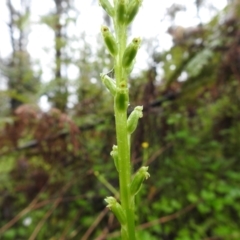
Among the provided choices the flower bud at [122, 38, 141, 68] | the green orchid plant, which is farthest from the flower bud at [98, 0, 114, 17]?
the flower bud at [122, 38, 141, 68]

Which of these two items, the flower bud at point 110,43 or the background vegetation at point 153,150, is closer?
the flower bud at point 110,43

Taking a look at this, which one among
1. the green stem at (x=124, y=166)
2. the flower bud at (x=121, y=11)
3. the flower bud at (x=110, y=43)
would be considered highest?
the flower bud at (x=121, y=11)

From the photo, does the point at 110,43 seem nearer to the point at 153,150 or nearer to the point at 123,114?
the point at 123,114

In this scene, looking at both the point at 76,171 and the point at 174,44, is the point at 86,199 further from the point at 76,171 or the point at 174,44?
the point at 174,44

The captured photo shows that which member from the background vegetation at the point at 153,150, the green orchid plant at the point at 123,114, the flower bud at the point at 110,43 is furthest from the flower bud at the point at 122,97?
the background vegetation at the point at 153,150

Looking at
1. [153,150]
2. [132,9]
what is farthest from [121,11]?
[153,150]

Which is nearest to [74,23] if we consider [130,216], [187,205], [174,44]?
[174,44]

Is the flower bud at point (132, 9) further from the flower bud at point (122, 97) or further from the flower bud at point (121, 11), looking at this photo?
the flower bud at point (122, 97)
